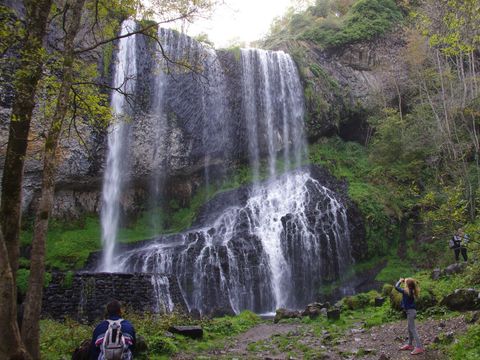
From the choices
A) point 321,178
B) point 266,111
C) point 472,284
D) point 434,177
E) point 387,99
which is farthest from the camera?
point 387,99

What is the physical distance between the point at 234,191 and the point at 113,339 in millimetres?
18346

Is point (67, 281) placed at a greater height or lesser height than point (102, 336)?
greater

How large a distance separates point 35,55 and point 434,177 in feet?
67.5

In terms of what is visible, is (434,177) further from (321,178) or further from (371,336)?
(371,336)

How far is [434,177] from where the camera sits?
21.3 meters

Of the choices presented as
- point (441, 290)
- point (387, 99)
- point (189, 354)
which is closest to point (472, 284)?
point (441, 290)

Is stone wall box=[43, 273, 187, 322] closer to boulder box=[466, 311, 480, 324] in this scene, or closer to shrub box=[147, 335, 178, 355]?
shrub box=[147, 335, 178, 355]

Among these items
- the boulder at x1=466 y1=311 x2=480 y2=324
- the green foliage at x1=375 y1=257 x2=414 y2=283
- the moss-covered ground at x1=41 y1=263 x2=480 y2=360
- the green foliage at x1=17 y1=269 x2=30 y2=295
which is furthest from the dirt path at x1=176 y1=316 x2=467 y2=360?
the green foliage at x1=375 y1=257 x2=414 y2=283

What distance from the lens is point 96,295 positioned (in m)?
12.3

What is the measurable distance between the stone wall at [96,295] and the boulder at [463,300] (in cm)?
776

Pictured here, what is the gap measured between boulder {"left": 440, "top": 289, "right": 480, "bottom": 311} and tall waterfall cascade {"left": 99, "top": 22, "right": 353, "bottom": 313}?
27.9 feet

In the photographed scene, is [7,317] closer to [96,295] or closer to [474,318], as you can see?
[474,318]

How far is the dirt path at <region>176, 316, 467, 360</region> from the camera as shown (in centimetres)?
663

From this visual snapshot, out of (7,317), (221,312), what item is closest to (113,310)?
(7,317)
